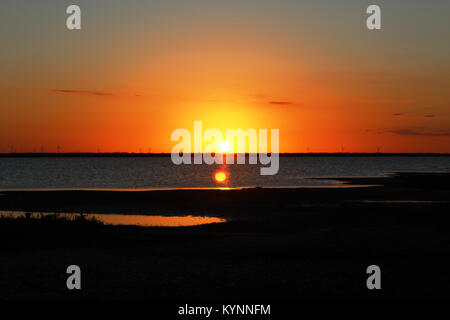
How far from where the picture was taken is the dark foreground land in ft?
57.6

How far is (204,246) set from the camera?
26953mm

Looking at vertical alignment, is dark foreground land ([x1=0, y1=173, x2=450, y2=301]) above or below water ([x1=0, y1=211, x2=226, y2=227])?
below

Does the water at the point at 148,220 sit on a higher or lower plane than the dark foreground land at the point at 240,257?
higher

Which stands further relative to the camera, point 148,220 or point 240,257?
point 148,220

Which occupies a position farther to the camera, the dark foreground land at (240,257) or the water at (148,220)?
the water at (148,220)

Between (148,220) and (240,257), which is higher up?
(148,220)

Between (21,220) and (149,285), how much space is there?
19.7m

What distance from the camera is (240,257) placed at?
2356cm

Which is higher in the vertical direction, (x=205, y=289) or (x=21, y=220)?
(x=21, y=220)

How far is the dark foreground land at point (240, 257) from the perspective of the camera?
57.6 feet

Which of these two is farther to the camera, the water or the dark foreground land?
the water

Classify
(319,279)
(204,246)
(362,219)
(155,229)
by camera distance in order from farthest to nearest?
(362,219), (155,229), (204,246), (319,279)
